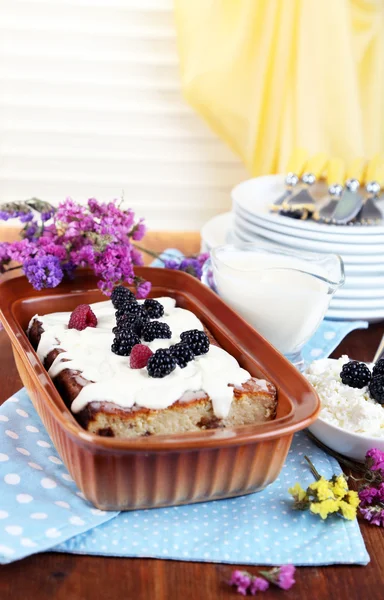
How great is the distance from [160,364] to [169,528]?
0.91 feet

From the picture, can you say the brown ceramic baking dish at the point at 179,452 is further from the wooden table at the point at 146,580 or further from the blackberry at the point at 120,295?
the blackberry at the point at 120,295

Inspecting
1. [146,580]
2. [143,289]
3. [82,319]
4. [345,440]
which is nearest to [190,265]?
[143,289]

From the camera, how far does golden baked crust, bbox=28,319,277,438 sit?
1.19 m

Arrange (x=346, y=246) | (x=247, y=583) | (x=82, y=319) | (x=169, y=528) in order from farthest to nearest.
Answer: (x=346, y=246), (x=82, y=319), (x=169, y=528), (x=247, y=583)

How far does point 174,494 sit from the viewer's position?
120 cm

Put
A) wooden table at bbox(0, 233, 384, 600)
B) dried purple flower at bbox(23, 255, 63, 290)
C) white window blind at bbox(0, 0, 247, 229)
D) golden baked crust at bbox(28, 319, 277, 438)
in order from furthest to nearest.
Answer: white window blind at bbox(0, 0, 247, 229) → dried purple flower at bbox(23, 255, 63, 290) → golden baked crust at bbox(28, 319, 277, 438) → wooden table at bbox(0, 233, 384, 600)

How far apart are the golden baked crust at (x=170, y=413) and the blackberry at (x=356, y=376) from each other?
21cm

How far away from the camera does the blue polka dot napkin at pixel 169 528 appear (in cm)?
112

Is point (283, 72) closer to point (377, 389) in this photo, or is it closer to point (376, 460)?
point (377, 389)

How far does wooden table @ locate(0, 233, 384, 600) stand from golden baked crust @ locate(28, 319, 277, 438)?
210 mm

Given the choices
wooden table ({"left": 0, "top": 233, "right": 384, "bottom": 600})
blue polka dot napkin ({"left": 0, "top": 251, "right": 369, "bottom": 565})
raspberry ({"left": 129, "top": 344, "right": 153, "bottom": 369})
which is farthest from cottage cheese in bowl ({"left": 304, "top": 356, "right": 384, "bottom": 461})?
raspberry ({"left": 129, "top": 344, "right": 153, "bottom": 369})

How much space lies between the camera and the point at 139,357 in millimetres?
1307

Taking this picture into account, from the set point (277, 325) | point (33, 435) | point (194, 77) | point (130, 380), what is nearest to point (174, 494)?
point (130, 380)

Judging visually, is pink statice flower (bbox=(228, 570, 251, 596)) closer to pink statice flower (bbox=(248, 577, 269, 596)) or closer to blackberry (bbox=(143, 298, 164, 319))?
pink statice flower (bbox=(248, 577, 269, 596))
